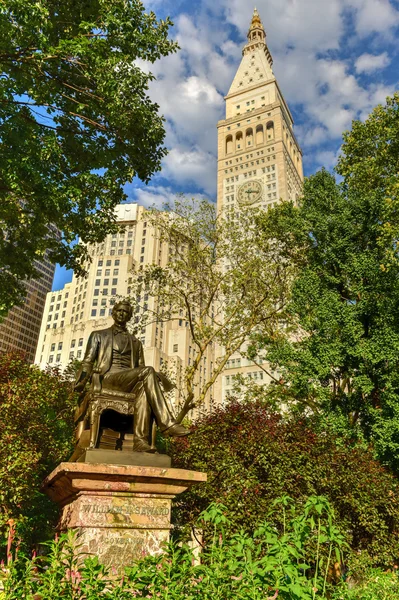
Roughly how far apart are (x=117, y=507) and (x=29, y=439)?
8.47 metres

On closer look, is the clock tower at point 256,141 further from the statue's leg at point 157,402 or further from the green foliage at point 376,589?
the statue's leg at point 157,402

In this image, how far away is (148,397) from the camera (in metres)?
6.39

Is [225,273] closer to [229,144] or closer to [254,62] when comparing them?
[229,144]

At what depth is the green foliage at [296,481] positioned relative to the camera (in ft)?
35.9

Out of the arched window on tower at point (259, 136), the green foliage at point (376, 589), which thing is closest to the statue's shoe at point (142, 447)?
the green foliage at point (376, 589)

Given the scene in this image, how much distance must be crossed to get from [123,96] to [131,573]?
9524 mm

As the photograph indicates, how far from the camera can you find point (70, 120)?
10797mm

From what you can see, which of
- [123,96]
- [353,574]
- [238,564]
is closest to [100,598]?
[238,564]

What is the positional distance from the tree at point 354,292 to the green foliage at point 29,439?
7745 mm

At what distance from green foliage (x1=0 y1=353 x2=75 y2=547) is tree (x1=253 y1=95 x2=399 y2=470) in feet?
25.4

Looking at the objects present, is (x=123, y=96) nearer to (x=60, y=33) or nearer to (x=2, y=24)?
(x=60, y=33)

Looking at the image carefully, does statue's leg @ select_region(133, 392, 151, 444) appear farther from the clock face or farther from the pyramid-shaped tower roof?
the pyramid-shaped tower roof

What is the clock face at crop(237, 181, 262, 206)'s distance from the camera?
7912cm

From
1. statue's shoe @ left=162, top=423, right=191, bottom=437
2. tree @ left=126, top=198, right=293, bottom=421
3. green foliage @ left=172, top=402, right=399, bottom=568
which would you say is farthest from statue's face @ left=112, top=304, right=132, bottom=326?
tree @ left=126, top=198, right=293, bottom=421
